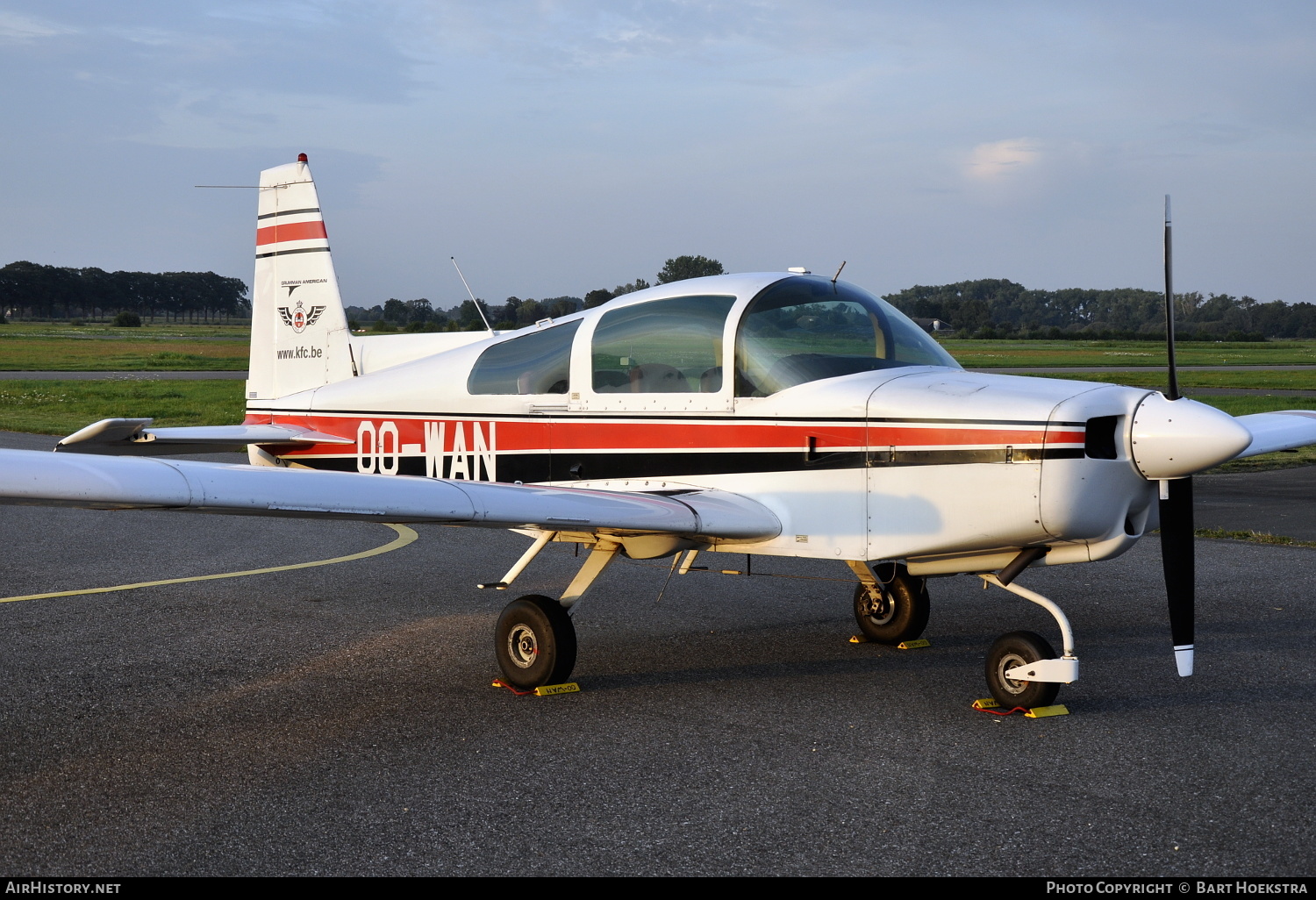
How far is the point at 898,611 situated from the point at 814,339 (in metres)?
1.86

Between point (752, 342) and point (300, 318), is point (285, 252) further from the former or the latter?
point (752, 342)

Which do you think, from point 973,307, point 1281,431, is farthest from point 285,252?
point 973,307

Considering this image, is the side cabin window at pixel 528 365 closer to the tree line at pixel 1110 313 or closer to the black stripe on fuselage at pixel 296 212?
the black stripe on fuselage at pixel 296 212

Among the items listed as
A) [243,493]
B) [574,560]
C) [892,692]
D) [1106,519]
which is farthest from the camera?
[574,560]

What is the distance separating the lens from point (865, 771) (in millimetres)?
4410

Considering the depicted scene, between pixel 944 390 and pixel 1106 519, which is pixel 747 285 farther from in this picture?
pixel 1106 519

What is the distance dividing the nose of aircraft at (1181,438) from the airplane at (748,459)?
10 millimetres

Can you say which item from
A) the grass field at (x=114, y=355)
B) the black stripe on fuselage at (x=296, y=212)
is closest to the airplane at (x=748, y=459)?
the black stripe on fuselage at (x=296, y=212)

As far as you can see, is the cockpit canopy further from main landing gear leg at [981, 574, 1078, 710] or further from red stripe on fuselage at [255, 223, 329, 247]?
red stripe on fuselage at [255, 223, 329, 247]

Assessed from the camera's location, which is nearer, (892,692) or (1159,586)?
(892,692)

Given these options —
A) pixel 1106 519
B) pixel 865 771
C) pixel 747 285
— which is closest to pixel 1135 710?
pixel 1106 519

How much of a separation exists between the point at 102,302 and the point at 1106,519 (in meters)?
192

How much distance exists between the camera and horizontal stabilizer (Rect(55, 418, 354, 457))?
694 cm

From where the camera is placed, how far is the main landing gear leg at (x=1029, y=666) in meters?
4.98
